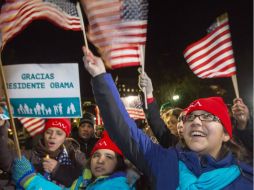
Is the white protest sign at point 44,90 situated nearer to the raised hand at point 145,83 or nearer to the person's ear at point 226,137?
the raised hand at point 145,83

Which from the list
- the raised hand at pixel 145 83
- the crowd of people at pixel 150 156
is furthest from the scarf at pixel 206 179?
the raised hand at pixel 145 83

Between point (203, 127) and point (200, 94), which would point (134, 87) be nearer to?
point (200, 94)

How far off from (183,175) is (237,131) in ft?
7.38

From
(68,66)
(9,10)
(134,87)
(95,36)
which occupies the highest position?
(9,10)

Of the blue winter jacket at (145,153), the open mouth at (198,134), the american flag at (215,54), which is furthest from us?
the american flag at (215,54)

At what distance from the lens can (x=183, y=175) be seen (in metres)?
2.43

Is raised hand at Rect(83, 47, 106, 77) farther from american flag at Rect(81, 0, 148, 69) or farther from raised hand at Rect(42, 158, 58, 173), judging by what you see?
american flag at Rect(81, 0, 148, 69)

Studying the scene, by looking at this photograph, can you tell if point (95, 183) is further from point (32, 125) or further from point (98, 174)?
point (32, 125)

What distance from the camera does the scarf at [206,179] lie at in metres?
2.40

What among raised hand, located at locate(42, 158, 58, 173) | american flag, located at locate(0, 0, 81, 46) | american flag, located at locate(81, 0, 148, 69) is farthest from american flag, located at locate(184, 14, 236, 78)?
raised hand, located at locate(42, 158, 58, 173)

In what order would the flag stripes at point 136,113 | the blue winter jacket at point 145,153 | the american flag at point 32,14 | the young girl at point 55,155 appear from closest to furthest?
the blue winter jacket at point 145,153 < the young girl at point 55,155 < the american flag at point 32,14 < the flag stripes at point 136,113

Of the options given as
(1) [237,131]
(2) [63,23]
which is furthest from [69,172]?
(2) [63,23]

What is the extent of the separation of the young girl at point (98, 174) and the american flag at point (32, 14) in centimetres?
235

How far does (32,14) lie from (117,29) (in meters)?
1.35
